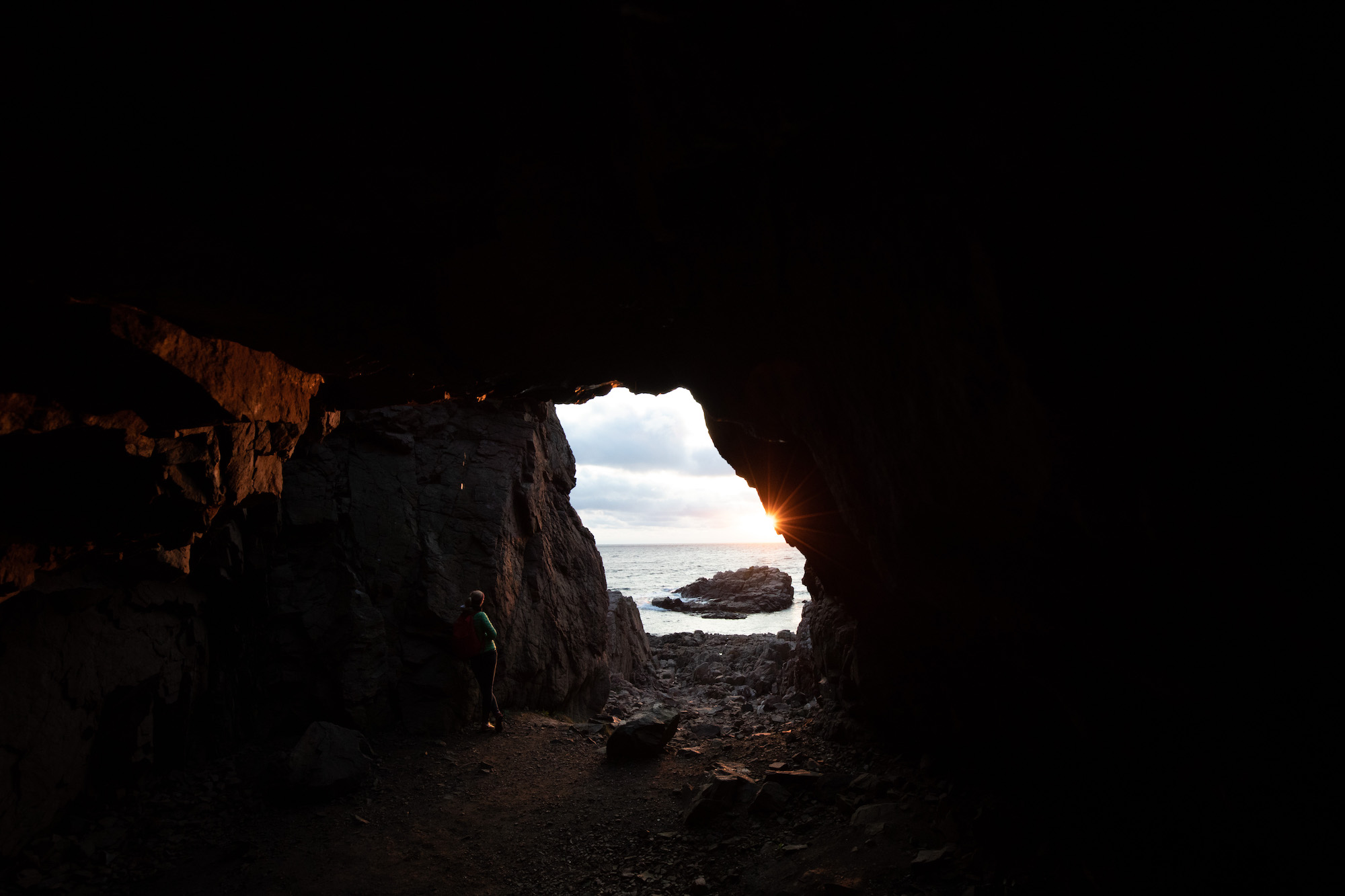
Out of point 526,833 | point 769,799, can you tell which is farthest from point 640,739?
point 769,799

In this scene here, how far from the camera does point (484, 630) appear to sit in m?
10.7

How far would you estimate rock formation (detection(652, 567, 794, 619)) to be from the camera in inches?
1885

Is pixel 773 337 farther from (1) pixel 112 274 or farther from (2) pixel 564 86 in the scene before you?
(1) pixel 112 274

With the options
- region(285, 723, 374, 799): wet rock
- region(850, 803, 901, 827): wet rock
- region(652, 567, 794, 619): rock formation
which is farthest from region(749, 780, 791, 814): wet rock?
region(652, 567, 794, 619): rock formation

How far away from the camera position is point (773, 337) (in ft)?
20.3

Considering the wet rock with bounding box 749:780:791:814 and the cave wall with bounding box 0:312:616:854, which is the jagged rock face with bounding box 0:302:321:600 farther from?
the wet rock with bounding box 749:780:791:814

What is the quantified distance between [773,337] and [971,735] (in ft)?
19.5

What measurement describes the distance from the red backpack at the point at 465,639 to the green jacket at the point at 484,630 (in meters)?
0.07

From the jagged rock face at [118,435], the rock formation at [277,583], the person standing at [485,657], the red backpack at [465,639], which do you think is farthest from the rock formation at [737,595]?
the jagged rock face at [118,435]

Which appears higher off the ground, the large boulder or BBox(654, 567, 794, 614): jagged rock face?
the large boulder

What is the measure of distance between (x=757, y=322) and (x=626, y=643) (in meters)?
15.0

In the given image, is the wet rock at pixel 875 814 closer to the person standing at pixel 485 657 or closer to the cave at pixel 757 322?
the cave at pixel 757 322

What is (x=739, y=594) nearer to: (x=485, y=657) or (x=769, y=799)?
(x=485, y=657)

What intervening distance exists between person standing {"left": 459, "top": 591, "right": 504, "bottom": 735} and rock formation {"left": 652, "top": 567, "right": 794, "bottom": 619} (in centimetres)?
3545
